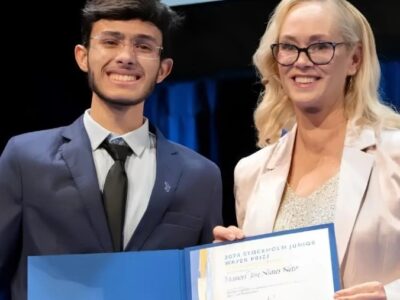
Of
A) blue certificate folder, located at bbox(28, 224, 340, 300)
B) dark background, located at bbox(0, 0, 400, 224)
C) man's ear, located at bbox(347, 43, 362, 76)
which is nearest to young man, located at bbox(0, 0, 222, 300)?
blue certificate folder, located at bbox(28, 224, 340, 300)

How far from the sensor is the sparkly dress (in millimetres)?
1852

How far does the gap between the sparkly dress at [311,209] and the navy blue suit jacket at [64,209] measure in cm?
21

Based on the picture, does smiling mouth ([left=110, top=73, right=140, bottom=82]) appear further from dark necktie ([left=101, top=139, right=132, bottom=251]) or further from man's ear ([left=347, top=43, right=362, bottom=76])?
man's ear ([left=347, top=43, right=362, bottom=76])

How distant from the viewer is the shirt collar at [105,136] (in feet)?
6.55

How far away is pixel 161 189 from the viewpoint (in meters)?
1.95

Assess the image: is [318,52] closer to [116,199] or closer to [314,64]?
[314,64]

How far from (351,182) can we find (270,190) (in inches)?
9.2

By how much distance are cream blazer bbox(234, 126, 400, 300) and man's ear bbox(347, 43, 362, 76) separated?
16 cm

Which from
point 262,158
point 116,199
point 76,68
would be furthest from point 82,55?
point 76,68

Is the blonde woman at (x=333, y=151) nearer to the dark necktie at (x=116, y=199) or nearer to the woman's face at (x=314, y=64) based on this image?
the woman's face at (x=314, y=64)

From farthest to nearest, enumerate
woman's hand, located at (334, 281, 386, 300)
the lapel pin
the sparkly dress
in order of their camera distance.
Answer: the lapel pin, the sparkly dress, woman's hand, located at (334, 281, 386, 300)

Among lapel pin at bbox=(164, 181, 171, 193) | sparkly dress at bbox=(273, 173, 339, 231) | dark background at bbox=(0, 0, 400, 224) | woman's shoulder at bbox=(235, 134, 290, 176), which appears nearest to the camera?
sparkly dress at bbox=(273, 173, 339, 231)

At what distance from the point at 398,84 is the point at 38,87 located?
1711 millimetres

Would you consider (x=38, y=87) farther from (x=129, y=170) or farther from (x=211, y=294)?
(x=211, y=294)
